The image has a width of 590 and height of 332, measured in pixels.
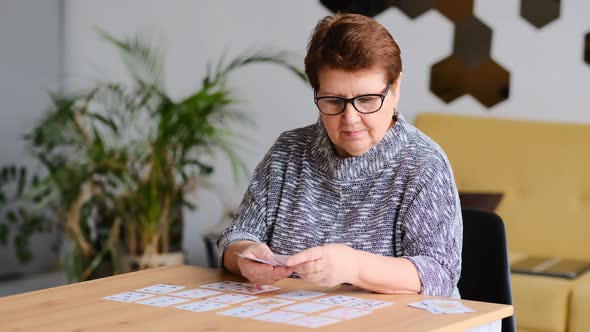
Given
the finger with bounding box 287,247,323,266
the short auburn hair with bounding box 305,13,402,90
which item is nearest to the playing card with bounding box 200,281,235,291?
the finger with bounding box 287,247,323,266

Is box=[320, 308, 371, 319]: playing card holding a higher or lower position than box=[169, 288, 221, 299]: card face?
lower

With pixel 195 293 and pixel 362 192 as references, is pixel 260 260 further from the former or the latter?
pixel 362 192

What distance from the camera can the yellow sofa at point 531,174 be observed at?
12.3 ft

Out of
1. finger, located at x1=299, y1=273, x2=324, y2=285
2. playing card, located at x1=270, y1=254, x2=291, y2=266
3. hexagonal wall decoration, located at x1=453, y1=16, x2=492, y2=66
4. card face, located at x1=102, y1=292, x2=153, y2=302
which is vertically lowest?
card face, located at x1=102, y1=292, x2=153, y2=302

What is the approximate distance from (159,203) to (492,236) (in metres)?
2.12

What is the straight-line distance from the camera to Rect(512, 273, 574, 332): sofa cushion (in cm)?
322

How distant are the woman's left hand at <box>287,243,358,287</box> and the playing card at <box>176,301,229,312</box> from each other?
0.49 ft

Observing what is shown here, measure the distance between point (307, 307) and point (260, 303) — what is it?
97 millimetres

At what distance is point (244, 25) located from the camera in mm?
4820

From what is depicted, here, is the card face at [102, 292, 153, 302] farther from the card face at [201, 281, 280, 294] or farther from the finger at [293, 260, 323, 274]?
the finger at [293, 260, 323, 274]

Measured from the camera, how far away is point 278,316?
63.6 inches

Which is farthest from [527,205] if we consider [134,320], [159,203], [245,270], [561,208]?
[134,320]

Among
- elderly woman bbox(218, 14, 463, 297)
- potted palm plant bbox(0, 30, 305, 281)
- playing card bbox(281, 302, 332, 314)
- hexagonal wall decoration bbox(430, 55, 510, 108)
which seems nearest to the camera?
playing card bbox(281, 302, 332, 314)

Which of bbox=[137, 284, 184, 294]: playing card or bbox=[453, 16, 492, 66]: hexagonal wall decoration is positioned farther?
bbox=[453, 16, 492, 66]: hexagonal wall decoration
